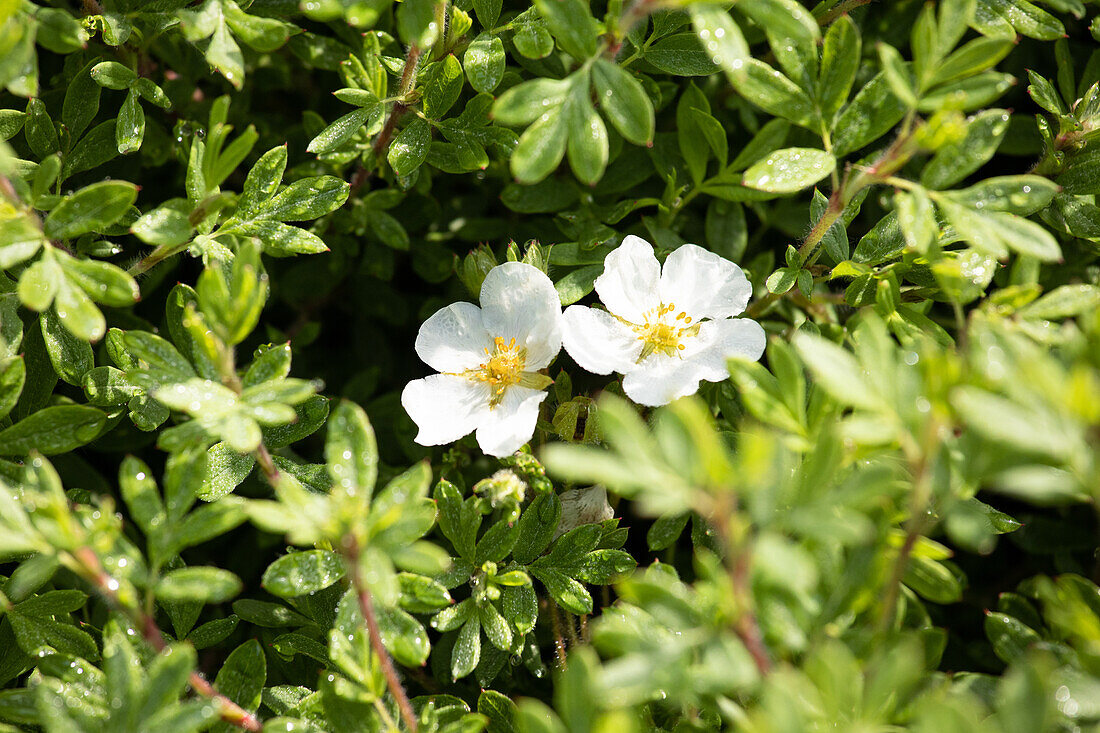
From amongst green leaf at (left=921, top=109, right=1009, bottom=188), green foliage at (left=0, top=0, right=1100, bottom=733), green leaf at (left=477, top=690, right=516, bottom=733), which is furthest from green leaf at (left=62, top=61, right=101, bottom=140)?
green leaf at (left=921, top=109, right=1009, bottom=188)

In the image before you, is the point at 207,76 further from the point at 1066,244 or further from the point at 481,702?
the point at 1066,244

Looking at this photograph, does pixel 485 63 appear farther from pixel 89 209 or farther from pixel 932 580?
pixel 932 580

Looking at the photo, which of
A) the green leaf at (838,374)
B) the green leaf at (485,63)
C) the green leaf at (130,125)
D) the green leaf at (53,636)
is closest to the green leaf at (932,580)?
the green leaf at (838,374)

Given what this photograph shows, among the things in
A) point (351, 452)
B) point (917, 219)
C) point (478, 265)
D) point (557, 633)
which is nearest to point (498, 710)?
point (557, 633)

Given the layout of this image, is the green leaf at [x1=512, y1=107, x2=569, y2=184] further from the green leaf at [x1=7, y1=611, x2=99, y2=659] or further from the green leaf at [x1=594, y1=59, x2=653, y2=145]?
the green leaf at [x1=7, y1=611, x2=99, y2=659]

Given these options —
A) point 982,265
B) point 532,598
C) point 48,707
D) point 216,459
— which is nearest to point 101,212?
point 216,459
